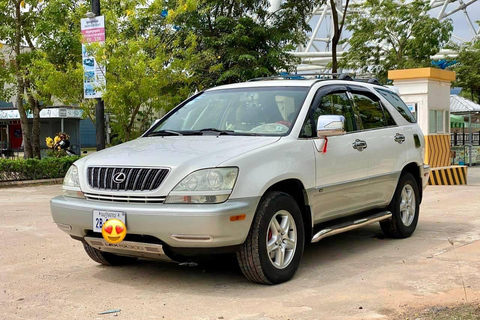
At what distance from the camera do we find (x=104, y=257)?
633 cm

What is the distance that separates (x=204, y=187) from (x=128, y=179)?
0.66 meters

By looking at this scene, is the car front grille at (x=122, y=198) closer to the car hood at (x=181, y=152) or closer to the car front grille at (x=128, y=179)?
the car front grille at (x=128, y=179)

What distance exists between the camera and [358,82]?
24.7ft

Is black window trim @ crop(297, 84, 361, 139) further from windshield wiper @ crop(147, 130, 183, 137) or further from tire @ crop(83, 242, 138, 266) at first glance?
tire @ crop(83, 242, 138, 266)

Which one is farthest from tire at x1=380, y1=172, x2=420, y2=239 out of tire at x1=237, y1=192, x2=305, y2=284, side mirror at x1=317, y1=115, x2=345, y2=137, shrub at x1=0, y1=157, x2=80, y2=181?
shrub at x1=0, y1=157, x2=80, y2=181

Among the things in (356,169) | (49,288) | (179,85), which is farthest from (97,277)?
(179,85)

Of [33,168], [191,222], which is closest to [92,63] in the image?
[33,168]

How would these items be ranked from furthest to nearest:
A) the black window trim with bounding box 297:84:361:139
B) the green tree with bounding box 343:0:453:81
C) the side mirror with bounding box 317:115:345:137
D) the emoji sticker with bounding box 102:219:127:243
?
the green tree with bounding box 343:0:453:81
the black window trim with bounding box 297:84:361:139
the side mirror with bounding box 317:115:345:137
the emoji sticker with bounding box 102:219:127:243

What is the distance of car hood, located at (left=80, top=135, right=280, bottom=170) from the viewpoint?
520 cm

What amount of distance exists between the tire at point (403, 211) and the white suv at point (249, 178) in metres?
0.04

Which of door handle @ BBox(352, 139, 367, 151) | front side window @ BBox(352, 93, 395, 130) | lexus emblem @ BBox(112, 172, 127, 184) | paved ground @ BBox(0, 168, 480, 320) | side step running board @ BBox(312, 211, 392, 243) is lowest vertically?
paved ground @ BBox(0, 168, 480, 320)

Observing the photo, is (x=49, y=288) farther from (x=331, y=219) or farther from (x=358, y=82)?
(x=358, y=82)

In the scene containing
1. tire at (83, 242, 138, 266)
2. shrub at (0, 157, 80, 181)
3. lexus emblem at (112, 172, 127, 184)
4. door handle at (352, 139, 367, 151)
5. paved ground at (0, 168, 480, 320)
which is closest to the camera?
paved ground at (0, 168, 480, 320)

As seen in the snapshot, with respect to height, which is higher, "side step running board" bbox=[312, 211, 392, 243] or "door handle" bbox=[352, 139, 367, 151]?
"door handle" bbox=[352, 139, 367, 151]
